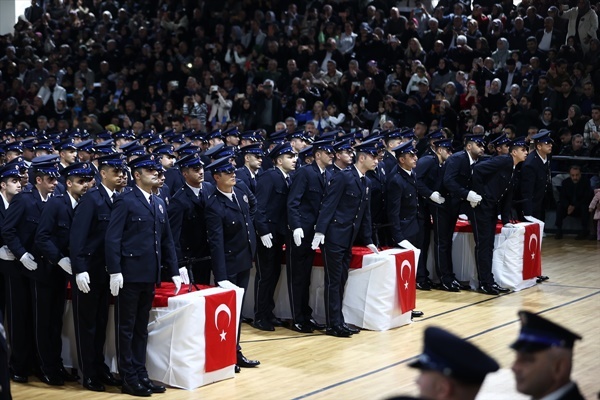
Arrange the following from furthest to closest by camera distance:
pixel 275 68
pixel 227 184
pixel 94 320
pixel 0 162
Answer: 1. pixel 275 68
2. pixel 0 162
3. pixel 227 184
4. pixel 94 320

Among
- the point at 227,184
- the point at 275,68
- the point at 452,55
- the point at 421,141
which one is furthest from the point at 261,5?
the point at 227,184

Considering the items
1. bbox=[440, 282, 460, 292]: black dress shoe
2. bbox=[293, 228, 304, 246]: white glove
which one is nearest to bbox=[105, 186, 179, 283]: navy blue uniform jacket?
bbox=[293, 228, 304, 246]: white glove

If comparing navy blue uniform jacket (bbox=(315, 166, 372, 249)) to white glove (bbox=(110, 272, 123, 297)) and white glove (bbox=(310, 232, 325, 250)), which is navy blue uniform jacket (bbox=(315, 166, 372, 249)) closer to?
white glove (bbox=(310, 232, 325, 250))

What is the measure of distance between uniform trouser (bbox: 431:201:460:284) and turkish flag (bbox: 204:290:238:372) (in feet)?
15.1

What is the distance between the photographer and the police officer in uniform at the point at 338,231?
998cm

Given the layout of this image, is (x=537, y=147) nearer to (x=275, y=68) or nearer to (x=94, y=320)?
(x=94, y=320)

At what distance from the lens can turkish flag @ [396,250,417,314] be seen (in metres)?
10.4

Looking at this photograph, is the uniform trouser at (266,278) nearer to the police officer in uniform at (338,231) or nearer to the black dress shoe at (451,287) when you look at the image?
the police officer in uniform at (338,231)

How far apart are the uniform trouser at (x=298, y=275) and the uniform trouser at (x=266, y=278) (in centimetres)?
21

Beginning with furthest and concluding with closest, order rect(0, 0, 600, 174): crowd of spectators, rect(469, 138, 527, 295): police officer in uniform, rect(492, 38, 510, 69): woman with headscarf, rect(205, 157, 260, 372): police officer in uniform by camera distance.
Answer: rect(492, 38, 510, 69): woman with headscarf < rect(0, 0, 600, 174): crowd of spectators < rect(469, 138, 527, 295): police officer in uniform < rect(205, 157, 260, 372): police officer in uniform

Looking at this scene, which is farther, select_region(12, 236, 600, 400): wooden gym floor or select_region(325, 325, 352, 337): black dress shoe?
select_region(325, 325, 352, 337): black dress shoe

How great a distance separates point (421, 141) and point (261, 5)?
27.1ft

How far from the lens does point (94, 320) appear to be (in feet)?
26.7


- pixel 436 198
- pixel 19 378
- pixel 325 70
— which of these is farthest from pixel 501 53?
pixel 19 378
